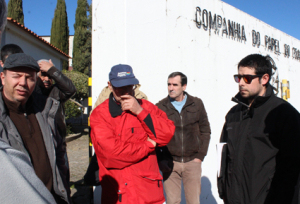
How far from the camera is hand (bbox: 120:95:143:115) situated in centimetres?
207

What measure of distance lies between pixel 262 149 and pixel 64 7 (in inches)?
1144

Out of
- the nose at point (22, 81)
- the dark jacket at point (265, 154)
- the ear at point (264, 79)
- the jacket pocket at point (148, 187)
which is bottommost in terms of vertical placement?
the jacket pocket at point (148, 187)

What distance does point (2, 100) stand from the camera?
5.80ft

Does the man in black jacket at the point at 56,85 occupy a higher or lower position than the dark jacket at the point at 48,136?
higher

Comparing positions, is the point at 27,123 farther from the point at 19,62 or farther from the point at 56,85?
the point at 56,85

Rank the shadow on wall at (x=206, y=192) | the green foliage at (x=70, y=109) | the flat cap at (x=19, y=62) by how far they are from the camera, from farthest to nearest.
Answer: the green foliage at (x=70, y=109), the shadow on wall at (x=206, y=192), the flat cap at (x=19, y=62)

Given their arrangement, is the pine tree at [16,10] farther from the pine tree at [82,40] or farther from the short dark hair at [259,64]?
the short dark hair at [259,64]

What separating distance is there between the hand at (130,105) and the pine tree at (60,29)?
24.8m

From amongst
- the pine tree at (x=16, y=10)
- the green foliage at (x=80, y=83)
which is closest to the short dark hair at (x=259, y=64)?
the green foliage at (x=80, y=83)

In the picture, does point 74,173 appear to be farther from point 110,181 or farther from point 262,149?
point 262,149

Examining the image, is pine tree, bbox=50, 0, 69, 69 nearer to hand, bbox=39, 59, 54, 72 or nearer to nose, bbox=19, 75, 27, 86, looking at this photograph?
hand, bbox=39, 59, 54, 72

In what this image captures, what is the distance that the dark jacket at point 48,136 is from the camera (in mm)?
1667

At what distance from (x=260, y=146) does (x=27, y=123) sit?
6.18 ft

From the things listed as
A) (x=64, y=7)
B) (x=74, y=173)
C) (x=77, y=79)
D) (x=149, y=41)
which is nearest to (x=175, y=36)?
(x=149, y=41)
